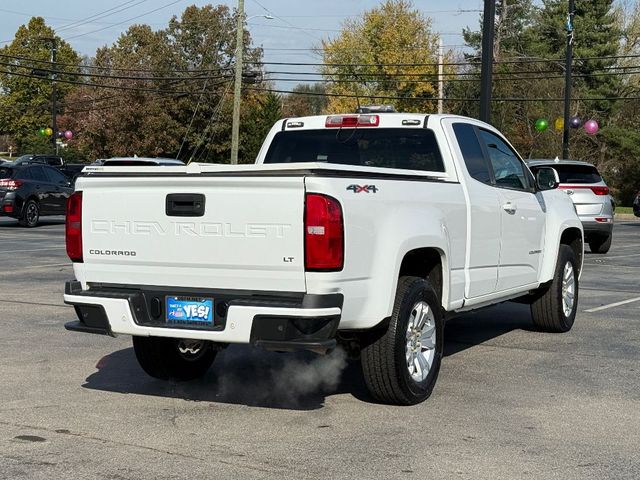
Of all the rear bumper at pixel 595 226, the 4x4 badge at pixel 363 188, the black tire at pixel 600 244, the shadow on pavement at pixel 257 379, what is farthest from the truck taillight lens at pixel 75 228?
the black tire at pixel 600 244

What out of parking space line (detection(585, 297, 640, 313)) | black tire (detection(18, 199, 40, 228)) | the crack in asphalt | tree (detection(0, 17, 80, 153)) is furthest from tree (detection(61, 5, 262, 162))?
the crack in asphalt

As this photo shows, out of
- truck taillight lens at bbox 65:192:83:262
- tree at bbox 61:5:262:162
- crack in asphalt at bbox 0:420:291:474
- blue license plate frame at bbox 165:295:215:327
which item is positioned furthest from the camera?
tree at bbox 61:5:262:162

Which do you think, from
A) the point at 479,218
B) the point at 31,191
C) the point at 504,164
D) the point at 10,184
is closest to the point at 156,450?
the point at 479,218

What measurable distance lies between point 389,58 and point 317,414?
2326 inches

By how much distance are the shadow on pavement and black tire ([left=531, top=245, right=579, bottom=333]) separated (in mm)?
950

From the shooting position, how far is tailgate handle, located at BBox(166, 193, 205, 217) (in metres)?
5.86

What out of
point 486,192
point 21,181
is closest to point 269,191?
point 486,192

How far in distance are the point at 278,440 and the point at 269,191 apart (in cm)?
144

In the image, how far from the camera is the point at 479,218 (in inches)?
293

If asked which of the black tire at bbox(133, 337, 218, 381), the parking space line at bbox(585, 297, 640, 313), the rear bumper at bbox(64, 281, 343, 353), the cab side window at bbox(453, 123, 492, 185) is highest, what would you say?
the cab side window at bbox(453, 123, 492, 185)

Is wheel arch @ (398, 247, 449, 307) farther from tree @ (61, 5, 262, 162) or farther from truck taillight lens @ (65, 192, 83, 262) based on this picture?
tree @ (61, 5, 262, 162)

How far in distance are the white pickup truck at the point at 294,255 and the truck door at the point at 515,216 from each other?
36 centimetres

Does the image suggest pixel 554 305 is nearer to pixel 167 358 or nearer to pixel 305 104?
pixel 167 358

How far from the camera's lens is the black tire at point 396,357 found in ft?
20.2
